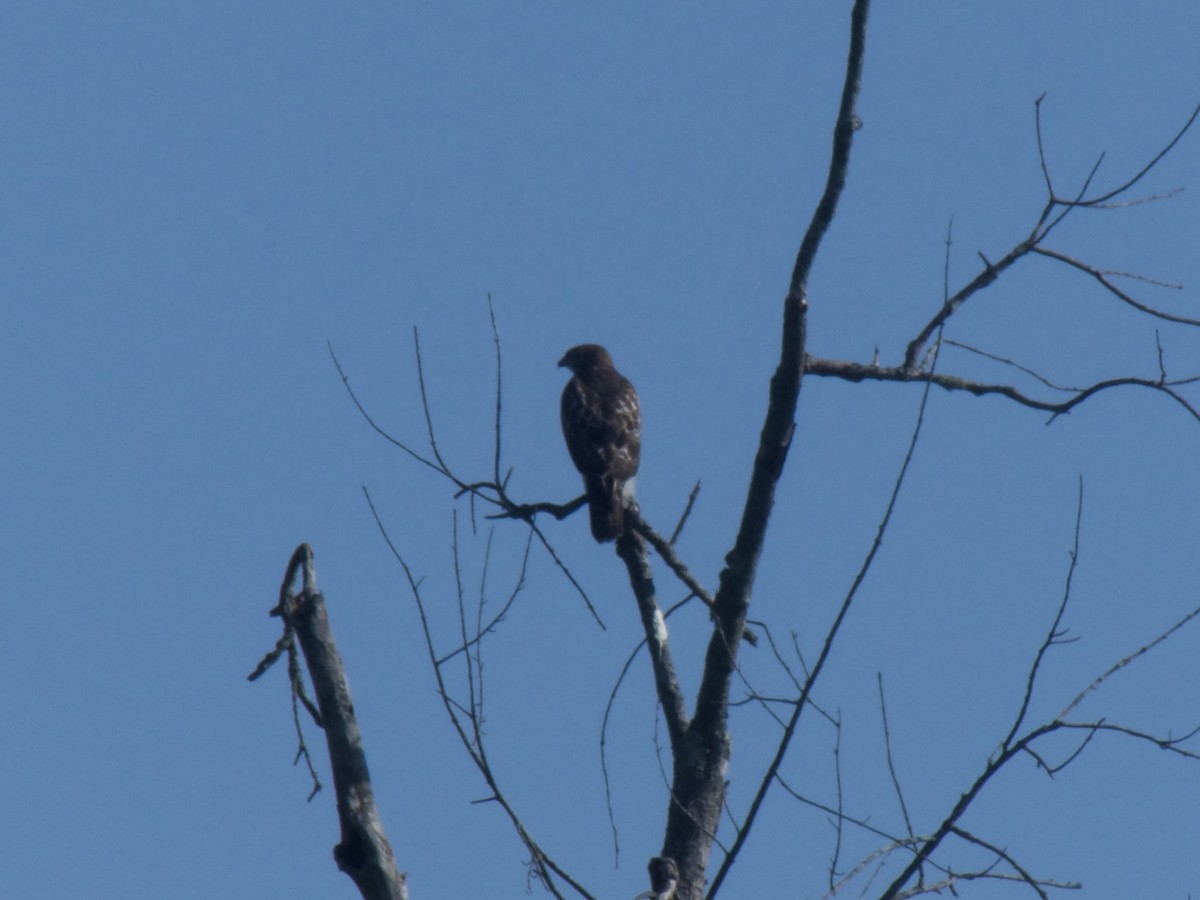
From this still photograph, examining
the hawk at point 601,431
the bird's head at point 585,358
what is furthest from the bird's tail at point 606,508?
the bird's head at point 585,358

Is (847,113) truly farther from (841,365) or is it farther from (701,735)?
(701,735)

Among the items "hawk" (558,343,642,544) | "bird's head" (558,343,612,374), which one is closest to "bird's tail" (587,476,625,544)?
"hawk" (558,343,642,544)

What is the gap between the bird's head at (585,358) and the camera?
11.9 m

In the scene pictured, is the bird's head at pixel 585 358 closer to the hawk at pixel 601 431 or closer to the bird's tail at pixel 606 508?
the hawk at pixel 601 431

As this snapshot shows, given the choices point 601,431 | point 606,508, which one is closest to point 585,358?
point 601,431

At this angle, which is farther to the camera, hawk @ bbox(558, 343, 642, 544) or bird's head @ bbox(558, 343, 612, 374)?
bird's head @ bbox(558, 343, 612, 374)

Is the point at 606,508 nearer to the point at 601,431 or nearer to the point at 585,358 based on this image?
the point at 601,431

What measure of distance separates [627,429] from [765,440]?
4696mm

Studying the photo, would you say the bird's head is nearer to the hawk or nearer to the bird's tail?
the hawk

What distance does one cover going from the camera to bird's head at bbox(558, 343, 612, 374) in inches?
468

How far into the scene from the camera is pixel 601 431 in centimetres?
1012

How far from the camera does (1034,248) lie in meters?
5.71

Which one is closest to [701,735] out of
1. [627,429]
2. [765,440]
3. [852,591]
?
[765,440]

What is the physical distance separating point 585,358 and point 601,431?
6.48 feet
